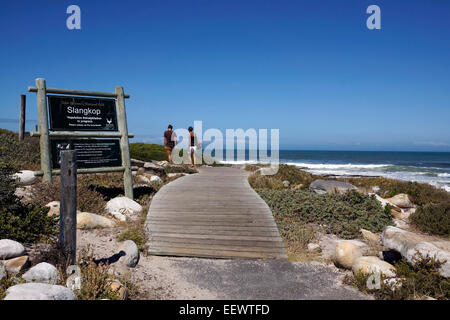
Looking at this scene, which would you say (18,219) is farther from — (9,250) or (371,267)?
(371,267)

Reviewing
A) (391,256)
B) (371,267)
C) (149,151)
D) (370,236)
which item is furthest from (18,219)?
(149,151)

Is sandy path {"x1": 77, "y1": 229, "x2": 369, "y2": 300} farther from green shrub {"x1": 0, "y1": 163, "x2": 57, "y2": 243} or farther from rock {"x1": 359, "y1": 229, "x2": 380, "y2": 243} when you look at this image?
rock {"x1": 359, "y1": 229, "x2": 380, "y2": 243}

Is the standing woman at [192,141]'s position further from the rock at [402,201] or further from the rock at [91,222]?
the rock at [91,222]

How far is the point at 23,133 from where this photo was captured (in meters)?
22.3

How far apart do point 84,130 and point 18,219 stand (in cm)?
440

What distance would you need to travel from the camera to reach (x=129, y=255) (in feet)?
20.2

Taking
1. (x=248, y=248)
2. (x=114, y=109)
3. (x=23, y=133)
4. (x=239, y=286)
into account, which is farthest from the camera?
(x=23, y=133)

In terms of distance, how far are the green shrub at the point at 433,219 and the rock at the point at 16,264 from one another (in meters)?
10.6

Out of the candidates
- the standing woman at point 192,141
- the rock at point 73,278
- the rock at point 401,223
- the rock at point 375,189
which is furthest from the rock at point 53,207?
the rock at point 375,189
